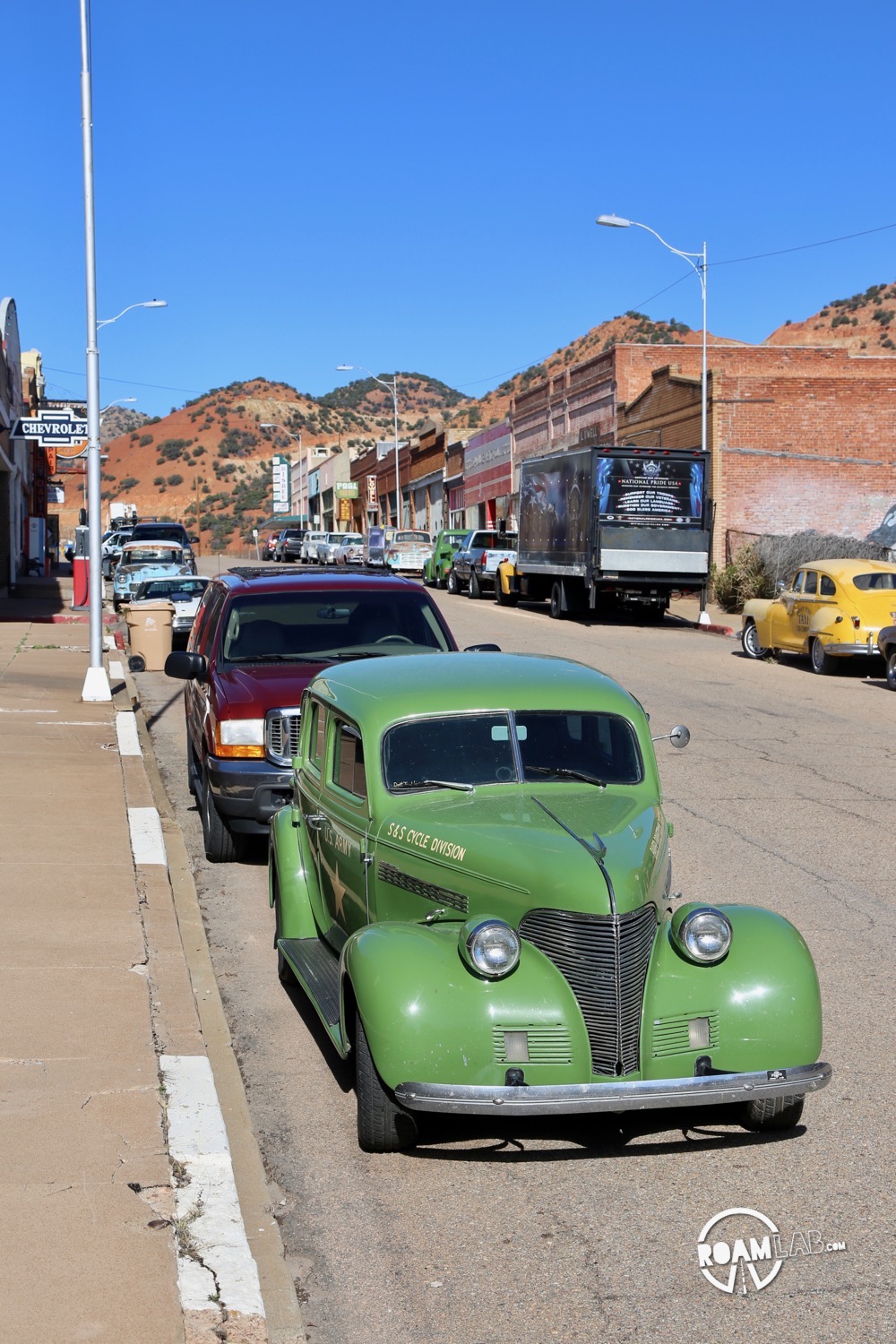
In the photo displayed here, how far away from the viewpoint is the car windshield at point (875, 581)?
2088 centimetres

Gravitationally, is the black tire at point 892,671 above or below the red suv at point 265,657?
below

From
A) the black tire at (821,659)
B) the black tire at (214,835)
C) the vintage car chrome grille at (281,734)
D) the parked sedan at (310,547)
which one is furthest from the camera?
the parked sedan at (310,547)

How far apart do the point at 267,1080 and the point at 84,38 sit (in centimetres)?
1519

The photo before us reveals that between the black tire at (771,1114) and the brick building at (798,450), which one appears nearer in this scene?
the black tire at (771,1114)

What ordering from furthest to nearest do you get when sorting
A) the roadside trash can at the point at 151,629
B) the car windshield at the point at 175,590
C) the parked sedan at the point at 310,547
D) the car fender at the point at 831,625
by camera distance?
the parked sedan at the point at 310,547 → the car windshield at the point at 175,590 → the roadside trash can at the point at 151,629 → the car fender at the point at 831,625

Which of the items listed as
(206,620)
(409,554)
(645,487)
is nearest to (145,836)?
(206,620)

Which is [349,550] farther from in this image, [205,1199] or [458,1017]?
[205,1199]

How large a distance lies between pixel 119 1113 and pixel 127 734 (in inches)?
393

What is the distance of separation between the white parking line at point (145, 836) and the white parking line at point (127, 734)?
2.92 meters

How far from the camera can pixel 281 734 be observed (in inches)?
361


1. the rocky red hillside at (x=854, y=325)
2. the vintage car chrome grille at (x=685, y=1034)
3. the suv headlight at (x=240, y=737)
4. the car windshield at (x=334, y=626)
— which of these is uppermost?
the rocky red hillside at (x=854, y=325)

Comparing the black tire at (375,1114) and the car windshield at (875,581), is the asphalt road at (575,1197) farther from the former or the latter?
the car windshield at (875,581)

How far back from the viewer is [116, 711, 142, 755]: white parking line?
45.6 ft

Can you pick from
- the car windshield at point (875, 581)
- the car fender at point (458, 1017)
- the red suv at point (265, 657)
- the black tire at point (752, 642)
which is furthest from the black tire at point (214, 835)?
the black tire at point (752, 642)
